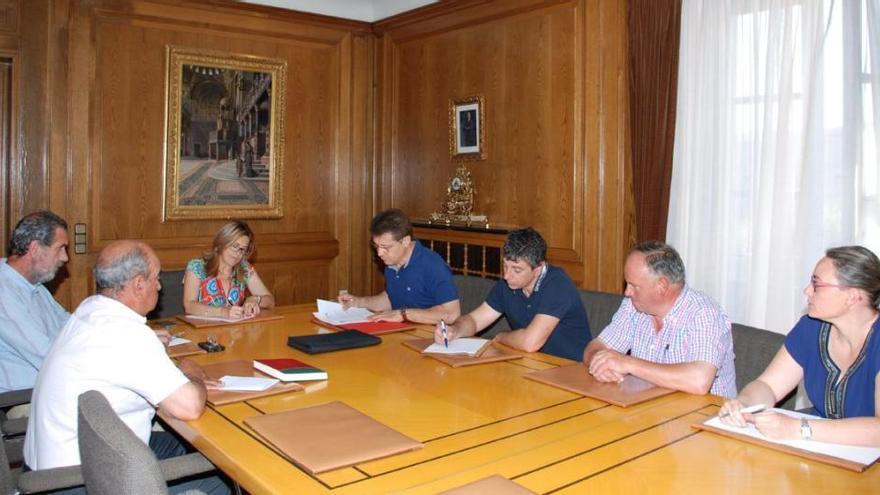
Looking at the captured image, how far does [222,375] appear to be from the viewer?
252cm

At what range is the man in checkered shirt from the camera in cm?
241

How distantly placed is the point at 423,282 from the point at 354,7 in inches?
117

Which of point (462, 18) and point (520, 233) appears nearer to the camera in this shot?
point (520, 233)

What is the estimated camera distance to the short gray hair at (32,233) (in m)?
3.14

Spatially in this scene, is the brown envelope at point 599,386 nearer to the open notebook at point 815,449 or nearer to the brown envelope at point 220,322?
the open notebook at point 815,449

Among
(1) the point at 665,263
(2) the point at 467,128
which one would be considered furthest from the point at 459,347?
(2) the point at 467,128

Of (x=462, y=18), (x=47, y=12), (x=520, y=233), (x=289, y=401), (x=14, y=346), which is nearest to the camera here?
(x=289, y=401)

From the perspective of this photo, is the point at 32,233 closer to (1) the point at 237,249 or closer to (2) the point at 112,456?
(1) the point at 237,249

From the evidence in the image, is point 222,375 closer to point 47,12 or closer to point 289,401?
point 289,401

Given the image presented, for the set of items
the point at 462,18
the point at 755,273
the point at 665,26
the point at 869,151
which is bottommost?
the point at 755,273

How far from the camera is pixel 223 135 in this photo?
215 inches

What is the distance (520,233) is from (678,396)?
1121 mm

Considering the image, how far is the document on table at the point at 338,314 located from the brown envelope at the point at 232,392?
0.83 metres

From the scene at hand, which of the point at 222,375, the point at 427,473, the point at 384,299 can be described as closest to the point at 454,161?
the point at 384,299
